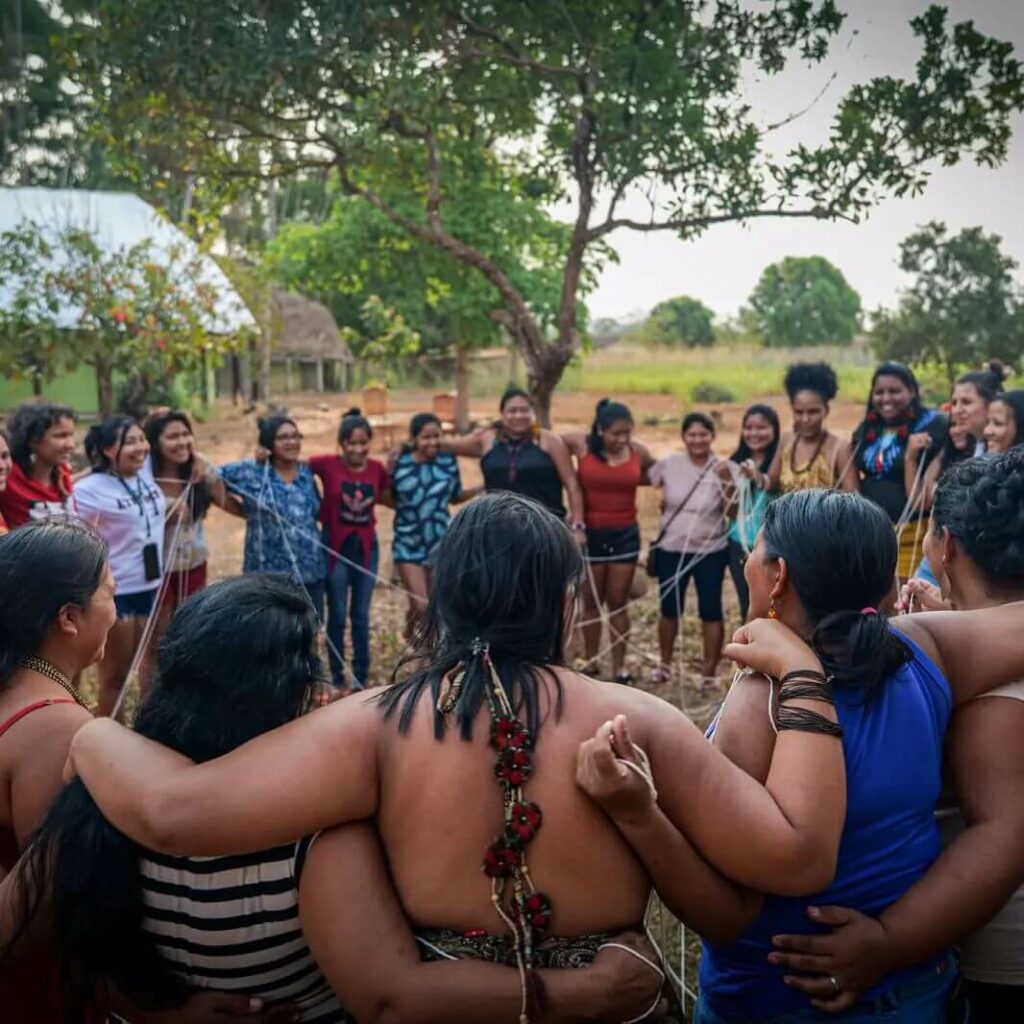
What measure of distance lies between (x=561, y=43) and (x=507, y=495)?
539 centimetres

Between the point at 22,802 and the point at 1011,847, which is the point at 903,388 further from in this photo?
the point at 22,802

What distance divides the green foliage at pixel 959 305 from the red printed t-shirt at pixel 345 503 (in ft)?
47.1

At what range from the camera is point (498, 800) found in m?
1.58

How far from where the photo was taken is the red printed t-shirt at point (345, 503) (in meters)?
5.98

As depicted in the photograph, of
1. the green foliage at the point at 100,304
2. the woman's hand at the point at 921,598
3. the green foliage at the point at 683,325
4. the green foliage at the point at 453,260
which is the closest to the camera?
the woman's hand at the point at 921,598

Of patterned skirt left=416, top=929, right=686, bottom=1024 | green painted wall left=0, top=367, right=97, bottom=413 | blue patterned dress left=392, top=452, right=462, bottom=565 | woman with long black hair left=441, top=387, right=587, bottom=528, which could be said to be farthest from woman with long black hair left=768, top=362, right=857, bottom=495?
green painted wall left=0, top=367, right=97, bottom=413

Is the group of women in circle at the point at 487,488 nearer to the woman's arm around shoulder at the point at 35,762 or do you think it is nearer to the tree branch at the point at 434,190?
the tree branch at the point at 434,190

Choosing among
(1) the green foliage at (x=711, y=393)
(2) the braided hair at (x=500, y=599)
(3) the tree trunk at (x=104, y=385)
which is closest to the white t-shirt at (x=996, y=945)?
(2) the braided hair at (x=500, y=599)

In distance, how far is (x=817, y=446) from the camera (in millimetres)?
5570

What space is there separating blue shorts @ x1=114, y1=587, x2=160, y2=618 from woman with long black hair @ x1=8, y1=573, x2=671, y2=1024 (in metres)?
3.61

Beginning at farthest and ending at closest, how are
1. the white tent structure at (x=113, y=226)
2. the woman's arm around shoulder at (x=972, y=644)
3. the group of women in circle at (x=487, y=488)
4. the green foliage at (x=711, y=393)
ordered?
the green foliage at (x=711, y=393), the white tent structure at (x=113, y=226), the group of women in circle at (x=487, y=488), the woman's arm around shoulder at (x=972, y=644)

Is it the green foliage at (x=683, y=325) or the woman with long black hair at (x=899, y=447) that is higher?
the green foliage at (x=683, y=325)

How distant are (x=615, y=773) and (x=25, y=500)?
4.04 m

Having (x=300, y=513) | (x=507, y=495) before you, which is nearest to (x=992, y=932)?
(x=507, y=495)
